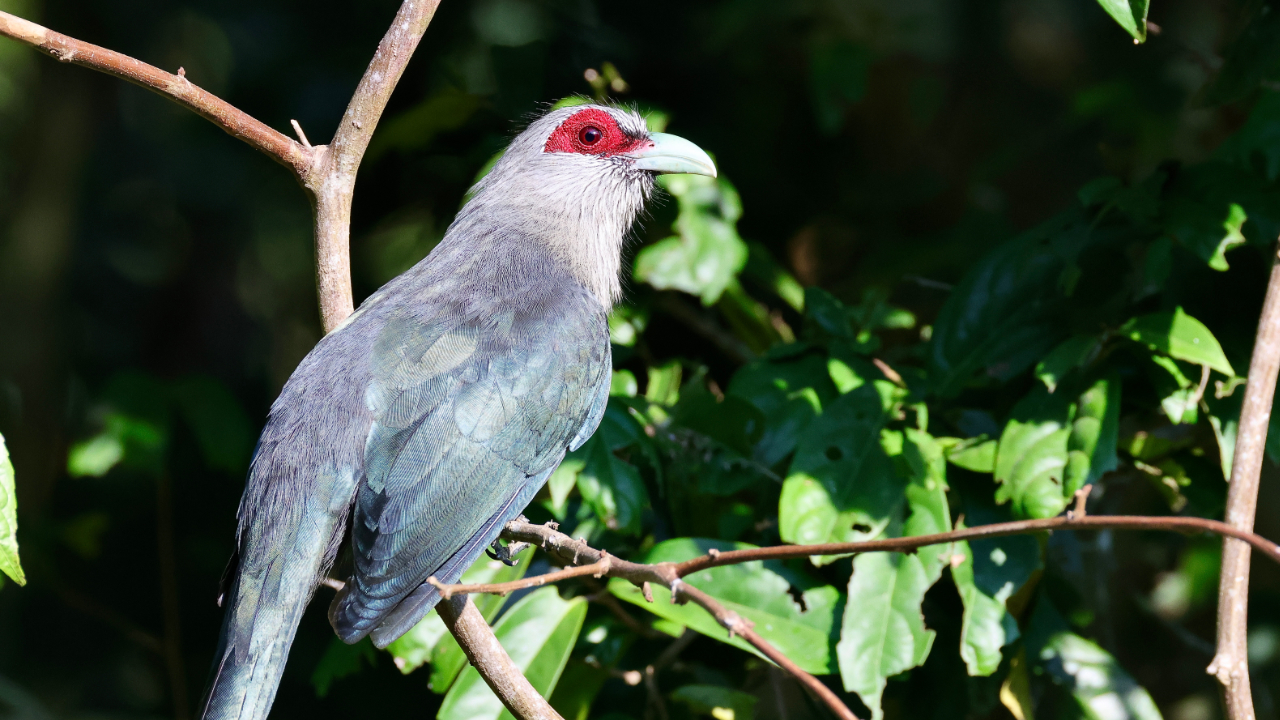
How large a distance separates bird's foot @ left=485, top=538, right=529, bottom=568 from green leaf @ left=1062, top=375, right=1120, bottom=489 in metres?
1.31

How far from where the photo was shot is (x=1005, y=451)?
253 centimetres

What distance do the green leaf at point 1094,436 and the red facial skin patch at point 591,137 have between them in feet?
4.81

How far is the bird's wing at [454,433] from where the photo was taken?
232 cm

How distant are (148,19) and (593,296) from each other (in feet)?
9.26

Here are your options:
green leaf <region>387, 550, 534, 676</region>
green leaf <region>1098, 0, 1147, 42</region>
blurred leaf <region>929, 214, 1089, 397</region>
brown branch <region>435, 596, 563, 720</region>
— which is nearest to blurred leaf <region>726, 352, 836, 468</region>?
blurred leaf <region>929, 214, 1089, 397</region>

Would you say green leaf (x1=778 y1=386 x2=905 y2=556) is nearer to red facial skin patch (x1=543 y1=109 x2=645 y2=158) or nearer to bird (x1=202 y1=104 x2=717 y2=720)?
bird (x1=202 y1=104 x2=717 y2=720)

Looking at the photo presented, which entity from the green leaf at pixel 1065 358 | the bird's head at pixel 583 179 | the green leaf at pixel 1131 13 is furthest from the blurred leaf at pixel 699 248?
the green leaf at pixel 1131 13

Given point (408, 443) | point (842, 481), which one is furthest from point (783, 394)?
point (408, 443)

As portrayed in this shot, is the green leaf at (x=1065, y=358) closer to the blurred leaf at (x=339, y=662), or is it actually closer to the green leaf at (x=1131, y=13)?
the green leaf at (x=1131, y=13)

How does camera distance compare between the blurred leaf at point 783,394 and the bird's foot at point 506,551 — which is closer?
the bird's foot at point 506,551

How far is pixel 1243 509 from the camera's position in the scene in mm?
2133

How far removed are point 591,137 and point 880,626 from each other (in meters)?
1.64

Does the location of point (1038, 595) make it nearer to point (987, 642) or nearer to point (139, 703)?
point (987, 642)

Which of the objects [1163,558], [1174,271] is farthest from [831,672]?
[1163,558]
